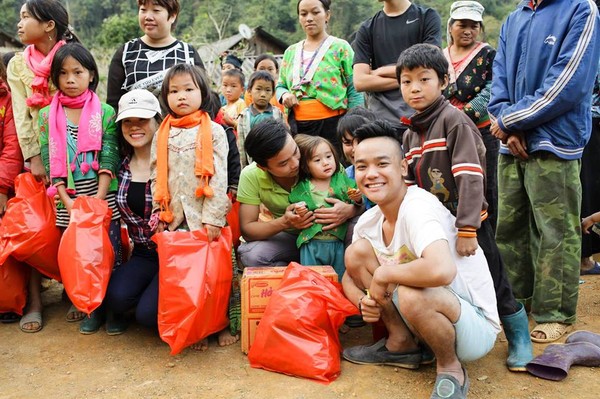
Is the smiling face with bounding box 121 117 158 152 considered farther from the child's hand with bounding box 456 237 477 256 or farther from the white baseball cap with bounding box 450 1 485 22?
the white baseball cap with bounding box 450 1 485 22

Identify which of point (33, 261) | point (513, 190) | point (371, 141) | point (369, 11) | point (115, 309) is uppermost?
point (369, 11)

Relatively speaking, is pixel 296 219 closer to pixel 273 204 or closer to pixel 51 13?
pixel 273 204

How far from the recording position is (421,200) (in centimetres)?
258

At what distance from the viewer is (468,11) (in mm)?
4090

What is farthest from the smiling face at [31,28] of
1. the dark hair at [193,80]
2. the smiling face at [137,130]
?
the dark hair at [193,80]

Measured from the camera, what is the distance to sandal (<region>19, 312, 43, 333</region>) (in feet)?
11.6

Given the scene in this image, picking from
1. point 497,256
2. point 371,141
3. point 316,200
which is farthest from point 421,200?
point 316,200

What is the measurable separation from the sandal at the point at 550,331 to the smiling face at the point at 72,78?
10.4 ft

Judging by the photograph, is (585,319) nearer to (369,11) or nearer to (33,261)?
(33,261)

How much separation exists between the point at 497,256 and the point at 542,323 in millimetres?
628

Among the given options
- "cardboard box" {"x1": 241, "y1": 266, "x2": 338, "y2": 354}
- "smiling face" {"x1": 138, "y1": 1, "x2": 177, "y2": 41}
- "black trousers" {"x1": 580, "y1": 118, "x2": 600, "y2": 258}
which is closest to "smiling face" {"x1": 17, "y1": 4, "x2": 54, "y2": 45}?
"smiling face" {"x1": 138, "y1": 1, "x2": 177, "y2": 41}

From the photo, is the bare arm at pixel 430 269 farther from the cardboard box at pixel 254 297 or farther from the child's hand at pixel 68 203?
the child's hand at pixel 68 203

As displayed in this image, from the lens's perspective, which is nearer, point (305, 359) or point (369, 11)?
point (305, 359)

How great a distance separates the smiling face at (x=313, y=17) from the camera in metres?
4.28
